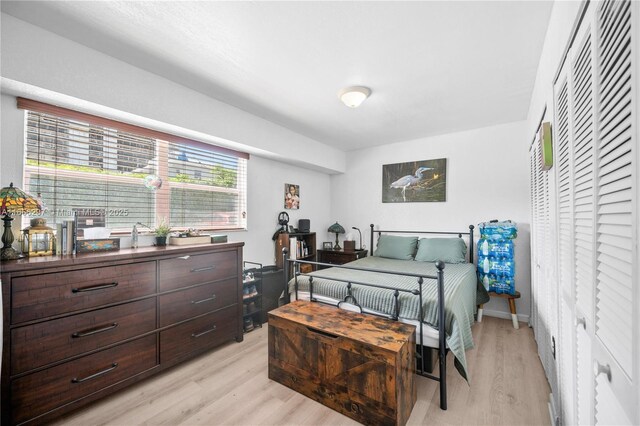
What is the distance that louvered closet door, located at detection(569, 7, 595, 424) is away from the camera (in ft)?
3.02

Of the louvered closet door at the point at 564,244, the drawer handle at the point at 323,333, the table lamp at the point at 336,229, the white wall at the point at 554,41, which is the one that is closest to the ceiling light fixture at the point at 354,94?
the white wall at the point at 554,41

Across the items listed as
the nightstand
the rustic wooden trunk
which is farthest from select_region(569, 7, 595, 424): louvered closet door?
the nightstand

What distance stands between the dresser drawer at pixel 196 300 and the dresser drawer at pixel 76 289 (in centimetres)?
20

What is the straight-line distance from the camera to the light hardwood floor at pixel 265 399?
1.69m

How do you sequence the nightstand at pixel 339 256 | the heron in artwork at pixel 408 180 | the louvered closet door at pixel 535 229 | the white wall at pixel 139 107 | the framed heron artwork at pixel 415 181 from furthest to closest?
the nightstand at pixel 339 256
the heron in artwork at pixel 408 180
the framed heron artwork at pixel 415 181
the louvered closet door at pixel 535 229
the white wall at pixel 139 107

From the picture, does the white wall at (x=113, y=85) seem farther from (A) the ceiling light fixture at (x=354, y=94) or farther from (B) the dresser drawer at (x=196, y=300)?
(B) the dresser drawer at (x=196, y=300)

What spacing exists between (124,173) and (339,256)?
9.91 ft

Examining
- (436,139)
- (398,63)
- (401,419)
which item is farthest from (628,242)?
(436,139)

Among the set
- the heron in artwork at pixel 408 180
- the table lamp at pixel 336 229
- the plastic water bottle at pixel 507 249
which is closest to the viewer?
the plastic water bottle at pixel 507 249

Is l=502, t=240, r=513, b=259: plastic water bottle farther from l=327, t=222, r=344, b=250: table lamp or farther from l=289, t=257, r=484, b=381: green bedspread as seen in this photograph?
l=327, t=222, r=344, b=250: table lamp

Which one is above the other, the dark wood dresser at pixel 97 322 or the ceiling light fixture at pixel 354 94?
the ceiling light fixture at pixel 354 94

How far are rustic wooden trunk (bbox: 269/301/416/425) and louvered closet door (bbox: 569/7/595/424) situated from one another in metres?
0.79

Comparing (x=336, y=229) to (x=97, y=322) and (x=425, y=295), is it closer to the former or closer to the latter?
(x=425, y=295)

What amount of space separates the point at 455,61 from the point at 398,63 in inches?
17.0
